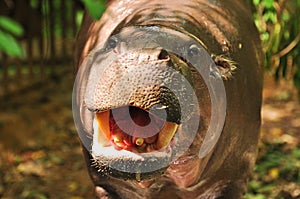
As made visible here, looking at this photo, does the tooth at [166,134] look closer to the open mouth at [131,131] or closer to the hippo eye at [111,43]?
the open mouth at [131,131]

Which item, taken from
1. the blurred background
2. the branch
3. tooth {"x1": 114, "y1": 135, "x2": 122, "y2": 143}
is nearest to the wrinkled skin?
tooth {"x1": 114, "y1": 135, "x2": 122, "y2": 143}

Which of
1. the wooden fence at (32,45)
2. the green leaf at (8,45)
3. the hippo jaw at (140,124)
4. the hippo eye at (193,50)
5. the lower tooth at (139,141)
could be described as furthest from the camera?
the wooden fence at (32,45)

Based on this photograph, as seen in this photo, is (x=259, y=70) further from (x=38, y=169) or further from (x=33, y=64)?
(x=33, y=64)

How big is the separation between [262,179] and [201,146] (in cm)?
159

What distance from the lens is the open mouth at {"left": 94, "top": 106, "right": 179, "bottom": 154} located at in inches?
89.2

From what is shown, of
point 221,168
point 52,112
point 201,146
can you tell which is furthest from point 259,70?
point 52,112

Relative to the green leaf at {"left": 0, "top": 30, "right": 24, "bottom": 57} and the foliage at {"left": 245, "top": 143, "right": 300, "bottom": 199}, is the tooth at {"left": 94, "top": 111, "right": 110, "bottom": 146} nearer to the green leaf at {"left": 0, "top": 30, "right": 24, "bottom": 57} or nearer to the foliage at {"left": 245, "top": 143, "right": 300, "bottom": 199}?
the green leaf at {"left": 0, "top": 30, "right": 24, "bottom": 57}

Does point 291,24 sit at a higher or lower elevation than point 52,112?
higher

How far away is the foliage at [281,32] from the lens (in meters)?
4.02

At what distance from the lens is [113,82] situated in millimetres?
2166

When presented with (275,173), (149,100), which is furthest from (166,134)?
(275,173)

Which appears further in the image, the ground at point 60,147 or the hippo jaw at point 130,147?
the ground at point 60,147

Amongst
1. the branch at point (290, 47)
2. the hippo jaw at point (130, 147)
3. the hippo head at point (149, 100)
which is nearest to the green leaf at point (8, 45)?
the hippo head at point (149, 100)

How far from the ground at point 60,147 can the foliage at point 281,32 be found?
21.7 inches
